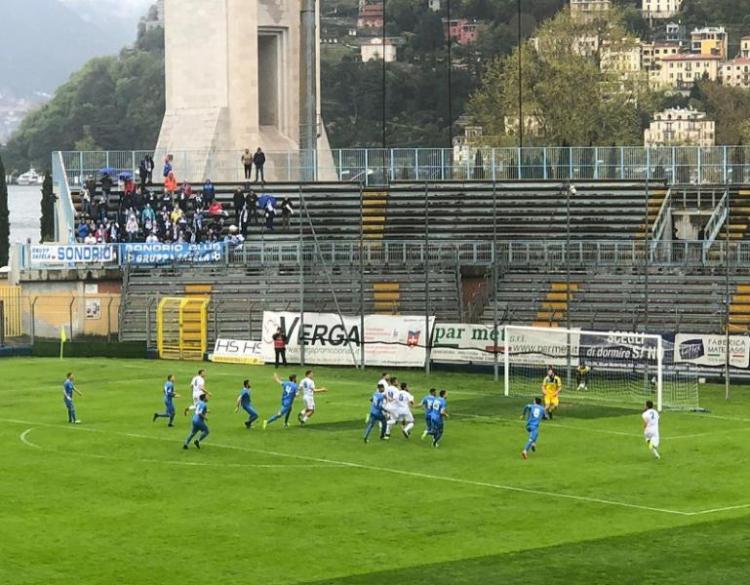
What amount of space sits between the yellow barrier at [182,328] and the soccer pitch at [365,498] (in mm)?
13280

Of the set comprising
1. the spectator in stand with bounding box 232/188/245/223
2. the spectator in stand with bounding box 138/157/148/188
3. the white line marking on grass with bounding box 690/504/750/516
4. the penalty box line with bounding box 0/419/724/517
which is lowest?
the white line marking on grass with bounding box 690/504/750/516

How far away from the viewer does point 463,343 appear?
63750 millimetres

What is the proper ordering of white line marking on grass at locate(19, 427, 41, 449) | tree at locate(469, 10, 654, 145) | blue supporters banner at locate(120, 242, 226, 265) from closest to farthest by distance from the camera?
white line marking on grass at locate(19, 427, 41, 449), blue supporters banner at locate(120, 242, 226, 265), tree at locate(469, 10, 654, 145)

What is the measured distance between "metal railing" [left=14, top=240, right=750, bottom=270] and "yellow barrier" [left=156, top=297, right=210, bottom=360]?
4.18 m

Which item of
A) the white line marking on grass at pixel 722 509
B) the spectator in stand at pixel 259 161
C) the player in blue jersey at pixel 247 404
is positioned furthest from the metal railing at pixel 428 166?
the white line marking on grass at pixel 722 509

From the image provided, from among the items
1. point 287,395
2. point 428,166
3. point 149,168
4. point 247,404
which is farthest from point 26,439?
point 428,166

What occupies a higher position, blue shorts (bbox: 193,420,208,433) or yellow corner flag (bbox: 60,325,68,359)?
yellow corner flag (bbox: 60,325,68,359)

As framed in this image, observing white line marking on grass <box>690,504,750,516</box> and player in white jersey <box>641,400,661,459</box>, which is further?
player in white jersey <box>641,400,661,459</box>

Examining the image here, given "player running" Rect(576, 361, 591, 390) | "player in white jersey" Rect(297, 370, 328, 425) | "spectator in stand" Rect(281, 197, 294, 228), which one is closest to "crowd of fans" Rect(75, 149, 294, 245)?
"spectator in stand" Rect(281, 197, 294, 228)

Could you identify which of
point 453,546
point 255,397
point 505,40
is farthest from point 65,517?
point 505,40

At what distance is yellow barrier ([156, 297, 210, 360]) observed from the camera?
226 ft

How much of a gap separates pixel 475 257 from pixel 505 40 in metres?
85.7

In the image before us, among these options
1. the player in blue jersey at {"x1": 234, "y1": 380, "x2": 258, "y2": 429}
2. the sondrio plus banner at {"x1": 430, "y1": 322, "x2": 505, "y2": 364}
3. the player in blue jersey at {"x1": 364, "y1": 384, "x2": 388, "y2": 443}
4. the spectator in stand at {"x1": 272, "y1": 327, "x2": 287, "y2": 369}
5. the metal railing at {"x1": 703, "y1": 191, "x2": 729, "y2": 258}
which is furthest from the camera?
the metal railing at {"x1": 703, "y1": 191, "x2": 729, "y2": 258}

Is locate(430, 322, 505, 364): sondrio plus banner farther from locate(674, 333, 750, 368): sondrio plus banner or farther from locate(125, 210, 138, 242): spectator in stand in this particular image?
locate(125, 210, 138, 242): spectator in stand
